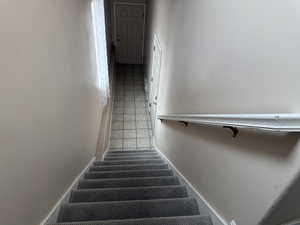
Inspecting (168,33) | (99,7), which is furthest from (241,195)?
(99,7)

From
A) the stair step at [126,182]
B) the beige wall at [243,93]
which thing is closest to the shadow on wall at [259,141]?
the beige wall at [243,93]

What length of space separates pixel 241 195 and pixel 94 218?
1043mm

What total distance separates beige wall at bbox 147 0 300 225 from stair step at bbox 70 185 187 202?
0.22m

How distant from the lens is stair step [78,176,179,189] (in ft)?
6.24

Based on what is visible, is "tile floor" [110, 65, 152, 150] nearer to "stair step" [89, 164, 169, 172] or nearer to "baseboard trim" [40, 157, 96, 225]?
"stair step" [89, 164, 169, 172]

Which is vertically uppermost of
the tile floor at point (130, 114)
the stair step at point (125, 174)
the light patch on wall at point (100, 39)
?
the light patch on wall at point (100, 39)

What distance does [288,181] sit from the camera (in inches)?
26.0

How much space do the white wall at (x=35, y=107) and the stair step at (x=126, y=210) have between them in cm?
16

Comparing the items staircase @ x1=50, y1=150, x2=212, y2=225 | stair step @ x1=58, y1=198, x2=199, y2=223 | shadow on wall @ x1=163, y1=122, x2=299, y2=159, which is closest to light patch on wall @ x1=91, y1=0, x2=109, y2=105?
staircase @ x1=50, y1=150, x2=212, y2=225

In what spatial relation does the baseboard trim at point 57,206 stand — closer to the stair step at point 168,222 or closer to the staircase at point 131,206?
the staircase at point 131,206

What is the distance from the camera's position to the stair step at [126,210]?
4.53ft

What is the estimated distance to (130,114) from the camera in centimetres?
514

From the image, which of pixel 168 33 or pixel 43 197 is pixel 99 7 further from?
pixel 43 197

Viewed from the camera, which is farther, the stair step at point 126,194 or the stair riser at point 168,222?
the stair step at point 126,194
